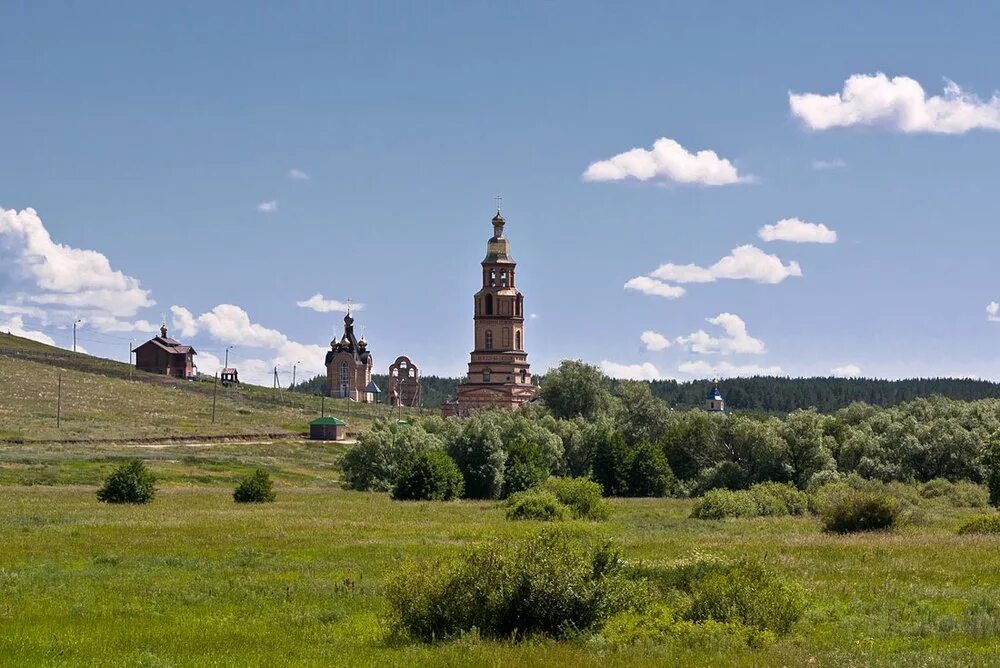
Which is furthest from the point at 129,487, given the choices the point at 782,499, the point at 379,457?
the point at 782,499

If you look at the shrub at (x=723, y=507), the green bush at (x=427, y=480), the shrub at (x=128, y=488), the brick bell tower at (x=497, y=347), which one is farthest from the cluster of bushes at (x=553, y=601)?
the brick bell tower at (x=497, y=347)

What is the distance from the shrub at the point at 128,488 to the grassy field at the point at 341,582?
0.82 m

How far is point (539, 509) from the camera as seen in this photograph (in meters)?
47.8

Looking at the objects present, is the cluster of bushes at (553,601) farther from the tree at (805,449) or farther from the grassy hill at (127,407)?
the grassy hill at (127,407)

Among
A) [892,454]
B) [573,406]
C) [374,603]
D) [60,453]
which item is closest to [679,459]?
[892,454]

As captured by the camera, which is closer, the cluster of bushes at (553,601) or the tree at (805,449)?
the cluster of bushes at (553,601)

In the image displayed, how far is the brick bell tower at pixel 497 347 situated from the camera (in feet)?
465

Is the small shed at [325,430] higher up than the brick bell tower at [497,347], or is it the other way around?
the brick bell tower at [497,347]

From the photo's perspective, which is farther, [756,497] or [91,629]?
[756,497]

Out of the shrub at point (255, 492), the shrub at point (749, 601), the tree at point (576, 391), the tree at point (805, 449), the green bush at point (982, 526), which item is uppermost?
the tree at point (576, 391)

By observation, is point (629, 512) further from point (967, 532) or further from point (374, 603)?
point (374, 603)

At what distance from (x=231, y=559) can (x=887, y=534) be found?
1989cm

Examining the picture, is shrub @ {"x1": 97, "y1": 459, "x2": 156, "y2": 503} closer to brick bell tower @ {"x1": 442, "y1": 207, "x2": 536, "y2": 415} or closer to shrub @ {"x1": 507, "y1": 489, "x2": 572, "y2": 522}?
shrub @ {"x1": 507, "y1": 489, "x2": 572, "y2": 522}

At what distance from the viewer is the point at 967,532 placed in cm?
3916
